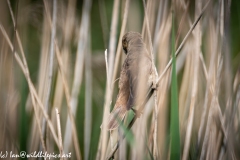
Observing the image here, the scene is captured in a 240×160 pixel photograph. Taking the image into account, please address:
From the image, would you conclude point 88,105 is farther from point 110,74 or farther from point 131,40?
point 131,40

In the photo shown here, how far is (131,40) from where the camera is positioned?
131 cm

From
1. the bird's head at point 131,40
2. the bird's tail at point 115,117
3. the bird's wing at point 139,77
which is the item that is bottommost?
the bird's tail at point 115,117

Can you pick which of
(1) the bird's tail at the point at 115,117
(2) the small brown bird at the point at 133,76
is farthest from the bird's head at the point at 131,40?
(1) the bird's tail at the point at 115,117

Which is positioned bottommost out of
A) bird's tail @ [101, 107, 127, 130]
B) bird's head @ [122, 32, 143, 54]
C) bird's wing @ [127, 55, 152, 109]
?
bird's tail @ [101, 107, 127, 130]

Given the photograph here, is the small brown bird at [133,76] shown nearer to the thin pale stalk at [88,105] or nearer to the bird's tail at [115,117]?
the bird's tail at [115,117]

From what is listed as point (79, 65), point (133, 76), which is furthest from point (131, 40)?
point (79, 65)

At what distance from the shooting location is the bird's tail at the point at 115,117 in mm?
1190

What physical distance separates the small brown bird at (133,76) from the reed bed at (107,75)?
35mm

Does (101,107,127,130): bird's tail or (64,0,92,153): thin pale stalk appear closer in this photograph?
(101,107,127,130): bird's tail

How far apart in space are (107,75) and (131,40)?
0.63 feet

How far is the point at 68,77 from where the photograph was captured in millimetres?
1358

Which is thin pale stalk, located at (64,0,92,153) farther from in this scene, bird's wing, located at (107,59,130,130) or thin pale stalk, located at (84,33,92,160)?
bird's wing, located at (107,59,130,130)

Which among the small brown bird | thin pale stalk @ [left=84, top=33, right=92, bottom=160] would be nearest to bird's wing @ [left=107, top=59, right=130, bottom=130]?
the small brown bird

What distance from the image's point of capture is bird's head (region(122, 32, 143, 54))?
4.28 ft
